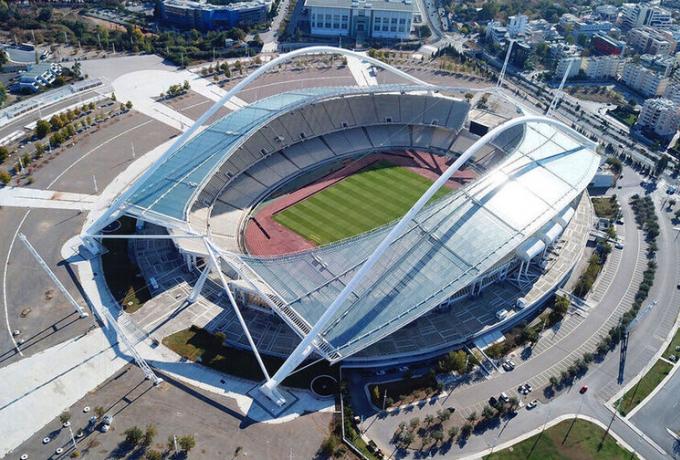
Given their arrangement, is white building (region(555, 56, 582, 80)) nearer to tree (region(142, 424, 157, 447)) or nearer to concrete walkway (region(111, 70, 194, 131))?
concrete walkway (region(111, 70, 194, 131))

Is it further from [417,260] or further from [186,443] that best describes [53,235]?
[417,260]

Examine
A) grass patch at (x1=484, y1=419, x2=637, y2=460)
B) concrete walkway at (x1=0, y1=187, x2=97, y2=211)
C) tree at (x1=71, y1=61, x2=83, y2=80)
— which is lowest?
grass patch at (x1=484, y1=419, x2=637, y2=460)

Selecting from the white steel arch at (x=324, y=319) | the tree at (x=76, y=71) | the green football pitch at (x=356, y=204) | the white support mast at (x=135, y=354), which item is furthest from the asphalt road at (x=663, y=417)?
the tree at (x=76, y=71)

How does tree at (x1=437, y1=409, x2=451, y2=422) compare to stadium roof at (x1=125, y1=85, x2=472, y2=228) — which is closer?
tree at (x1=437, y1=409, x2=451, y2=422)

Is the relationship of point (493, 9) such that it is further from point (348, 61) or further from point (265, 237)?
point (265, 237)

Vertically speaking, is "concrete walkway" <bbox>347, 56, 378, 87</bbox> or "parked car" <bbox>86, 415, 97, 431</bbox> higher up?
"concrete walkway" <bbox>347, 56, 378, 87</bbox>

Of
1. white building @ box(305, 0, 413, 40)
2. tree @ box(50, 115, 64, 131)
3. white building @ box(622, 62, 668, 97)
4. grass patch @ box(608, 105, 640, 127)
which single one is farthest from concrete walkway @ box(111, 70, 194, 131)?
white building @ box(622, 62, 668, 97)

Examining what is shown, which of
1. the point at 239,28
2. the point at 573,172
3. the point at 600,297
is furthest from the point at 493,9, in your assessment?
the point at 600,297

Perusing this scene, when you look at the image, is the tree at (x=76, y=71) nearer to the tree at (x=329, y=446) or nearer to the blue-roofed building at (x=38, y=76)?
the blue-roofed building at (x=38, y=76)
